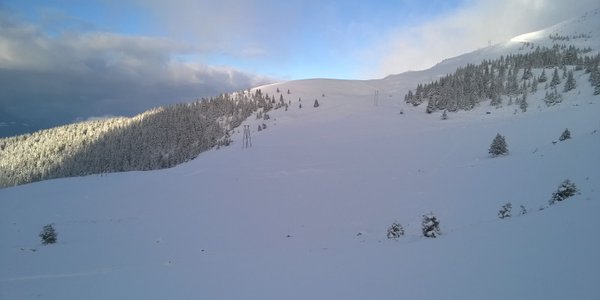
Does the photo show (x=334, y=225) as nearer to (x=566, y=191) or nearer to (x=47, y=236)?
(x=566, y=191)

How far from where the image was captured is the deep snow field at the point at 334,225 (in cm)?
998

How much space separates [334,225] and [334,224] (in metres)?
0.24

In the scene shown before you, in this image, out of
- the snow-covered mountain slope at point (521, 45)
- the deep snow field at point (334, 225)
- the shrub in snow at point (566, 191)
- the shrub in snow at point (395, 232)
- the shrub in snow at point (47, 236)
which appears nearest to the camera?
the deep snow field at point (334, 225)

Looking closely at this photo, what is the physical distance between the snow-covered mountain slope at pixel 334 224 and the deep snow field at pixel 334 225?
0.10 meters

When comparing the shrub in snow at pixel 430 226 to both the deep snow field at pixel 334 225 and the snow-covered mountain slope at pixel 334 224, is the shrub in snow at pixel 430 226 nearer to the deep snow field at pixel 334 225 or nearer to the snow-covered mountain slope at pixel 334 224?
the snow-covered mountain slope at pixel 334 224

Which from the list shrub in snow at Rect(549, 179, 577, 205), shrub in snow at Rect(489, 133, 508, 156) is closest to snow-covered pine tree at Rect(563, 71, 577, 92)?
shrub in snow at Rect(489, 133, 508, 156)

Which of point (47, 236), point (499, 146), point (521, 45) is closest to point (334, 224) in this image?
point (47, 236)

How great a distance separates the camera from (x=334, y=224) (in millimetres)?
25266

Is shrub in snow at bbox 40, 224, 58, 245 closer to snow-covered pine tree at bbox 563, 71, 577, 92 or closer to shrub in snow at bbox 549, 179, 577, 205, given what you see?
shrub in snow at bbox 549, 179, 577, 205

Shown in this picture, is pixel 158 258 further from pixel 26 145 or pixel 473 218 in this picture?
pixel 26 145

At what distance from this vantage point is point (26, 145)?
15825 centimetres

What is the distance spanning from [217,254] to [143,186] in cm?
3191

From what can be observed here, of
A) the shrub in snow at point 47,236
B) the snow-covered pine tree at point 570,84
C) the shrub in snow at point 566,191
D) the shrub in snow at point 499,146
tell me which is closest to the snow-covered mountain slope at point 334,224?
the shrub in snow at point 47,236

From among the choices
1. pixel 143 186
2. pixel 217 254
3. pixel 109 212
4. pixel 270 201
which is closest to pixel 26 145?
pixel 143 186
